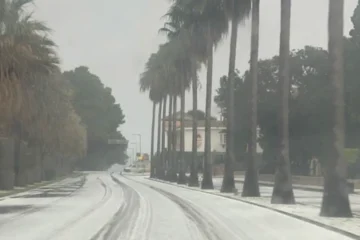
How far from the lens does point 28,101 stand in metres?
32.0

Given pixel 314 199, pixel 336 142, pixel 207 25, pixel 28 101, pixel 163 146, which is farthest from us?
pixel 163 146

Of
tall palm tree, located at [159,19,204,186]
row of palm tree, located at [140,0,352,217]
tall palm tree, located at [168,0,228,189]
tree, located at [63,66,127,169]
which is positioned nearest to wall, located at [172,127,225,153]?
tree, located at [63,66,127,169]

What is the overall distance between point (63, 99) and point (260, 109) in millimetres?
22182

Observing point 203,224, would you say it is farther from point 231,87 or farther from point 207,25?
point 207,25

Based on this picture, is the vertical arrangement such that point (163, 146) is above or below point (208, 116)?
below

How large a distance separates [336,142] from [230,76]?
23.6 m

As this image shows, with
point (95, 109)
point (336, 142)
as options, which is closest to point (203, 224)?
point (336, 142)

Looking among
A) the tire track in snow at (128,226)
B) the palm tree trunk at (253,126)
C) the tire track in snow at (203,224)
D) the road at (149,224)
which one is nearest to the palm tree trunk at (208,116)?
the palm tree trunk at (253,126)

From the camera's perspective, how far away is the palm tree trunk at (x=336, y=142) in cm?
2364

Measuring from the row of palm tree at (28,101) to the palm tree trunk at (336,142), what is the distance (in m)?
10.9

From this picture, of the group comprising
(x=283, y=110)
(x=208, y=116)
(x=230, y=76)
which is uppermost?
(x=230, y=76)

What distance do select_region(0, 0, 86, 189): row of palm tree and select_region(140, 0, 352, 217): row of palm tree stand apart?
433 inches

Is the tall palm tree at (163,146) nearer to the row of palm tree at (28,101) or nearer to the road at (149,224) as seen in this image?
the row of palm tree at (28,101)

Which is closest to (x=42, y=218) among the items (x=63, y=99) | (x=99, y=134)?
(x=63, y=99)
